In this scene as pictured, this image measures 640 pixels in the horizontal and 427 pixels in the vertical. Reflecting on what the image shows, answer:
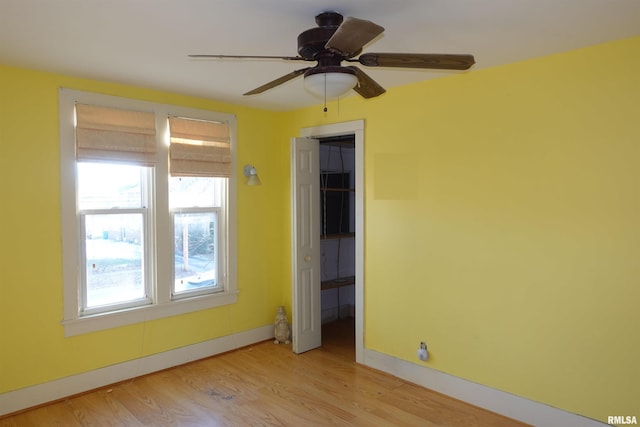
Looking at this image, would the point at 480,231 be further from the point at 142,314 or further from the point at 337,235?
the point at 142,314

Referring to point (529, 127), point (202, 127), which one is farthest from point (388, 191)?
point (202, 127)

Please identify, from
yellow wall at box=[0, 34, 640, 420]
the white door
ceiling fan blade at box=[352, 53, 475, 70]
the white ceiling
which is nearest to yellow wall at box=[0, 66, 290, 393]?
yellow wall at box=[0, 34, 640, 420]

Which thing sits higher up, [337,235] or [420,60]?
[420,60]

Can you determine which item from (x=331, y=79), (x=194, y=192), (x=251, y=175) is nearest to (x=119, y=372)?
(x=194, y=192)

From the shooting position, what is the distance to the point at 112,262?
3.49 meters

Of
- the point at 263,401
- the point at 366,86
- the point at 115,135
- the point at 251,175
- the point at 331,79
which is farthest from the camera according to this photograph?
the point at 251,175

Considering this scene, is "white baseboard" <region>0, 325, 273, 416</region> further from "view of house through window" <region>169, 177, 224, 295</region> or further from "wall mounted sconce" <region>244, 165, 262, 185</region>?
"wall mounted sconce" <region>244, 165, 262, 185</region>

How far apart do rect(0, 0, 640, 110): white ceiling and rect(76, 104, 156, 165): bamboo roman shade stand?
0.34 meters

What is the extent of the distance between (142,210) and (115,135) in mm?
670

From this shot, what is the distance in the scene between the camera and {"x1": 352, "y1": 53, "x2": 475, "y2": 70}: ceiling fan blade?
1881mm

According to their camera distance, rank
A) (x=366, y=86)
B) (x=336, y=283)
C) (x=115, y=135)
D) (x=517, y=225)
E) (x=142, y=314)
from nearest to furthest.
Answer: (x=366, y=86) < (x=517, y=225) < (x=115, y=135) < (x=142, y=314) < (x=336, y=283)

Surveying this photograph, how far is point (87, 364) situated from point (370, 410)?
2.26 metres

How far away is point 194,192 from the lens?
13.1ft

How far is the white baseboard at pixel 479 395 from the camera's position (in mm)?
2715
